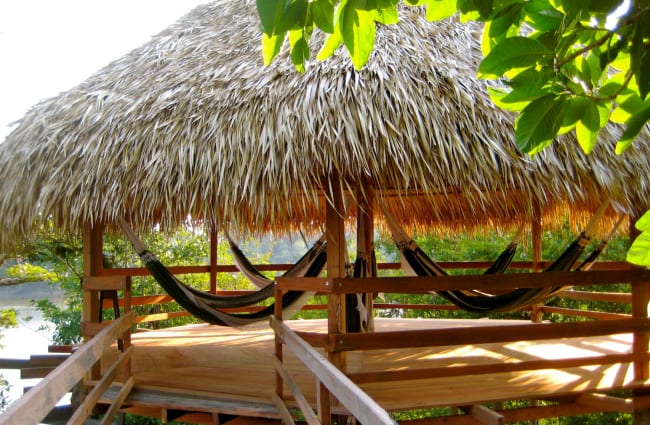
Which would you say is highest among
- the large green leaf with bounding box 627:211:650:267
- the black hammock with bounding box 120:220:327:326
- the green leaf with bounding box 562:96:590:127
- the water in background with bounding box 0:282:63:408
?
the green leaf with bounding box 562:96:590:127

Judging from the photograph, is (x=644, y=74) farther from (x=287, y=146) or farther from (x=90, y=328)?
(x=90, y=328)

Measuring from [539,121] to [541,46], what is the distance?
117 millimetres

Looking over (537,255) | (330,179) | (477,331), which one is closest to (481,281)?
(477,331)

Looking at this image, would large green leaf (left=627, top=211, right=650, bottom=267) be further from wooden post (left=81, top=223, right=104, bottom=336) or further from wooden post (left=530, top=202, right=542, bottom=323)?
wooden post (left=530, top=202, right=542, bottom=323)

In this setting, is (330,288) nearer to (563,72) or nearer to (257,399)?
(257,399)

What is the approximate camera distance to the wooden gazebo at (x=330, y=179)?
7.66 feet

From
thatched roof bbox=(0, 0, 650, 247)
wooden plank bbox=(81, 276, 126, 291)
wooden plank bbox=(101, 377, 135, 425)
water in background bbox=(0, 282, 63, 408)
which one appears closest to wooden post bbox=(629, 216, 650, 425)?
thatched roof bbox=(0, 0, 650, 247)

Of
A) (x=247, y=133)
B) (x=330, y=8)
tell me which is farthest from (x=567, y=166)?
(x=330, y=8)

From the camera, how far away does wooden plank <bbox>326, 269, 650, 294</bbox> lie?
89.4 inches

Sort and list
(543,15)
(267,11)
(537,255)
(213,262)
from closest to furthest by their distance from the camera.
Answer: (267,11) → (543,15) → (537,255) → (213,262)

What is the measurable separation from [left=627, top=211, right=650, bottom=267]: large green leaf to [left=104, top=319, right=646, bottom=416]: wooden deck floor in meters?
1.51

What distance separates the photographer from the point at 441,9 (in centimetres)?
100

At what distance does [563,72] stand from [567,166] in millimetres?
1665

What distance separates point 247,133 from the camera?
2477 millimetres
